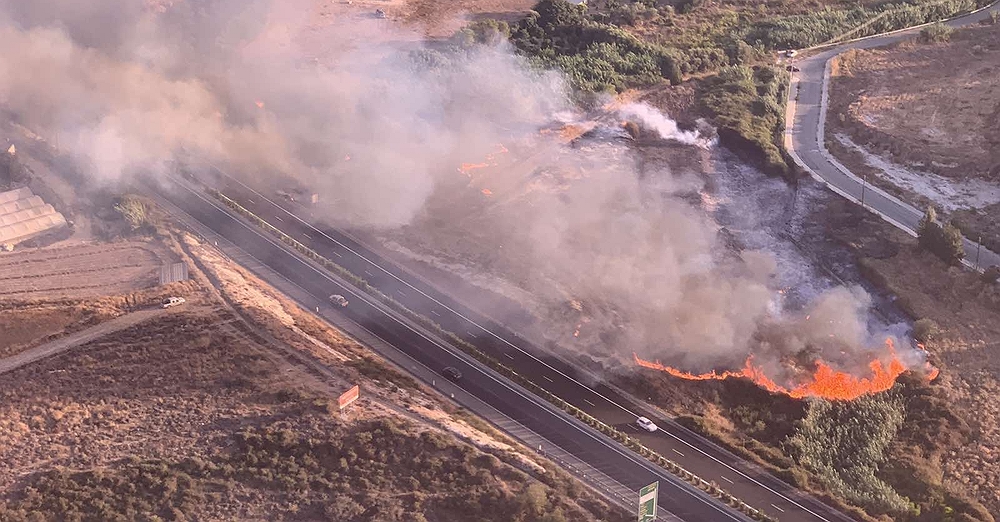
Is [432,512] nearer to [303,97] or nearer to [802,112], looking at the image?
[303,97]

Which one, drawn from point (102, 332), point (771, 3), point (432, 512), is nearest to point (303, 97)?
point (102, 332)

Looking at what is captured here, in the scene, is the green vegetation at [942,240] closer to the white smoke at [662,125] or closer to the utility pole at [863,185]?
the utility pole at [863,185]

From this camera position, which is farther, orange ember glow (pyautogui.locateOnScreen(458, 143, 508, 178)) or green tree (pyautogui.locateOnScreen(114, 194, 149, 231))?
orange ember glow (pyautogui.locateOnScreen(458, 143, 508, 178))

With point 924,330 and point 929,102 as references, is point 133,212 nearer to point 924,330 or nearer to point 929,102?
point 924,330

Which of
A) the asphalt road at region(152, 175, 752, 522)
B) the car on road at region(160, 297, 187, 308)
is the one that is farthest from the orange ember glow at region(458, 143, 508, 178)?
the car on road at region(160, 297, 187, 308)

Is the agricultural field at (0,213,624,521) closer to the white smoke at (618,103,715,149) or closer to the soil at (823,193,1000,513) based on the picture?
the soil at (823,193,1000,513)

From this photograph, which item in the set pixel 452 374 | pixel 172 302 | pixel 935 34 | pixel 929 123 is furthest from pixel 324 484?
pixel 935 34

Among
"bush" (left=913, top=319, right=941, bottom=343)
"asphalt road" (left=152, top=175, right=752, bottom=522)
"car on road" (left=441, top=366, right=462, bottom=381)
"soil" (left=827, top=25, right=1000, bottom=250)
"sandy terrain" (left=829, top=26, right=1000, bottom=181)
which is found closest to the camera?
"asphalt road" (left=152, top=175, right=752, bottom=522)
